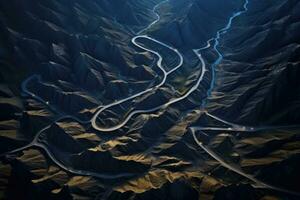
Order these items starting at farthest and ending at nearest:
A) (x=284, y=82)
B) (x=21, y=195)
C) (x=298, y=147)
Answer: (x=284, y=82) < (x=298, y=147) < (x=21, y=195)

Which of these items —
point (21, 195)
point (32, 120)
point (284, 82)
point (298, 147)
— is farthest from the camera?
point (284, 82)

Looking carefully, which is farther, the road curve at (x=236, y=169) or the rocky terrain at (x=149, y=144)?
the rocky terrain at (x=149, y=144)

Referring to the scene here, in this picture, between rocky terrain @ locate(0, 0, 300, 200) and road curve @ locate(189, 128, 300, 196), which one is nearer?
road curve @ locate(189, 128, 300, 196)

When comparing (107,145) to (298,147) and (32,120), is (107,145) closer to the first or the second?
(32,120)

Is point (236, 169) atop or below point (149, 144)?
below

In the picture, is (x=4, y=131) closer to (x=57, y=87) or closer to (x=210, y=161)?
(x=57, y=87)

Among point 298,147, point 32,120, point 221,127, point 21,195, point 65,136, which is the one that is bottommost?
point 298,147

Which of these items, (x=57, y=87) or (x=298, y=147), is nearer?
(x=298, y=147)

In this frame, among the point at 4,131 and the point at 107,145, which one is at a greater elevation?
the point at 4,131

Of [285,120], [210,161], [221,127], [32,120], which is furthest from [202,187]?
[32,120]

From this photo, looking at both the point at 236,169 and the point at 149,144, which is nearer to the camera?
the point at 236,169
